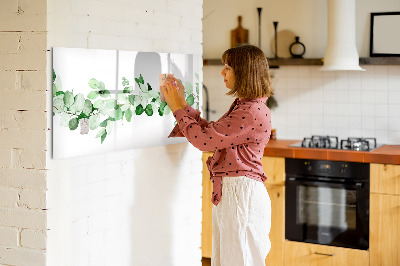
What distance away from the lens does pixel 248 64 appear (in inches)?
111

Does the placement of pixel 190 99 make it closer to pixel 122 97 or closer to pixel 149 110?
pixel 149 110

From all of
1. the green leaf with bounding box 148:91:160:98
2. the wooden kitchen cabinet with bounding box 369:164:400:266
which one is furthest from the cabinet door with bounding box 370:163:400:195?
the green leaf with bounding box 148:91:160:98

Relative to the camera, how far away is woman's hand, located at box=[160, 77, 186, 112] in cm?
292

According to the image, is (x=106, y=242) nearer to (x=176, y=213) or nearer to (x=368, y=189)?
(x=176, y=213)

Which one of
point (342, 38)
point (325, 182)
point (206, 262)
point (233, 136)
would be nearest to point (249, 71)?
point (233, 136)

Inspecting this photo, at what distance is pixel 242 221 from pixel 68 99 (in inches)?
39.3

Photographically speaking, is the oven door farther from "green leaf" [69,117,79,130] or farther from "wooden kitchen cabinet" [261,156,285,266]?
"green leaf" [69,117,79,130]

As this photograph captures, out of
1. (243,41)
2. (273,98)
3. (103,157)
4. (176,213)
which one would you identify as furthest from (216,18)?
(103,157)

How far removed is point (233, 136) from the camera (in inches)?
109

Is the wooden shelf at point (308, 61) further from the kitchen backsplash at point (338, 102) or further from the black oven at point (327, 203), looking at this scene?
the black oven at point (327, 203)

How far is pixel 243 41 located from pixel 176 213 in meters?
2.48

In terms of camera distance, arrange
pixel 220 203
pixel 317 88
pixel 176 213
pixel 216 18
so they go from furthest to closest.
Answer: pixel 216 18
pixel 317 88
pixel 176 213
pixel 220 203

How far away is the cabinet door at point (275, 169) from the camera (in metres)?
4.51

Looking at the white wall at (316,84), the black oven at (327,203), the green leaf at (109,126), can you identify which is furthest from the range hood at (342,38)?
the green leaf at (109,126)
